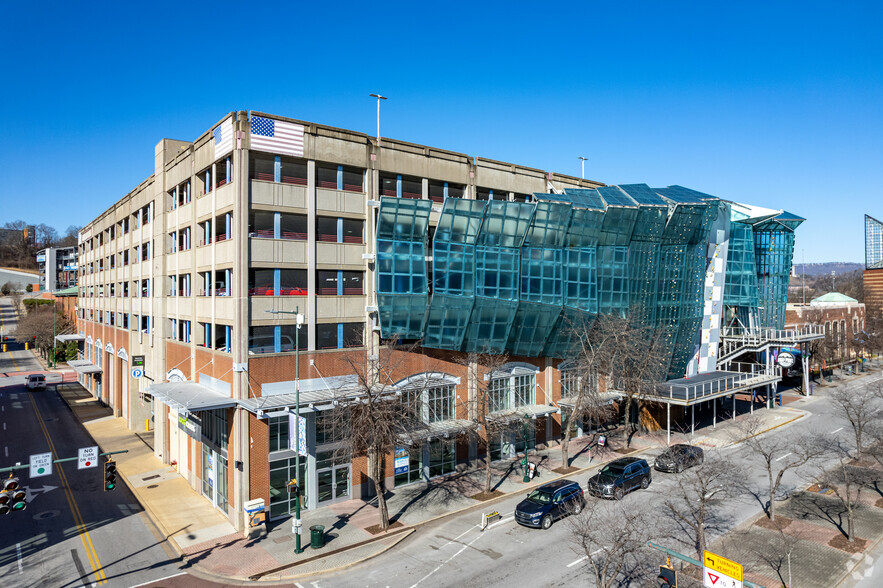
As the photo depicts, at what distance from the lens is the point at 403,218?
108ft

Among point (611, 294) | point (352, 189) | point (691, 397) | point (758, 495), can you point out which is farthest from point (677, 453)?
point (352, 189)

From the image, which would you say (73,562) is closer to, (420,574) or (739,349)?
(420,574)

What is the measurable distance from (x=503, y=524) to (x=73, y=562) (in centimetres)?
1899

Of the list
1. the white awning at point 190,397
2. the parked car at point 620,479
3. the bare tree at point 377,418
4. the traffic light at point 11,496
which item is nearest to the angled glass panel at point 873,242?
the parked car at point 620,479

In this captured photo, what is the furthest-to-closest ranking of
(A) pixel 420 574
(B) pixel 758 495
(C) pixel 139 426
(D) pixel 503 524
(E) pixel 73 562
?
1. (C) pixel 139 426
2. (B) pixel 758 495
3. (D) pixel 503 524
4. (E) pixel 73 562
5. (A) pixel 420 574

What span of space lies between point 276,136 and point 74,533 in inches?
866

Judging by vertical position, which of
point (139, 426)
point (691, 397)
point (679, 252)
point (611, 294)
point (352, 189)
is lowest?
point (139, 426)

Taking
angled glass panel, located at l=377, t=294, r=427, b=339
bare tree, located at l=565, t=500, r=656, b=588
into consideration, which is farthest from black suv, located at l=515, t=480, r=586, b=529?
angled glass panel, located at l=377, t=294, r=427, b=339

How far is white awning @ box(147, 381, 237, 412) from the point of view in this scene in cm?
2720

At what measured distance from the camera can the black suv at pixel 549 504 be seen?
26.4 metres

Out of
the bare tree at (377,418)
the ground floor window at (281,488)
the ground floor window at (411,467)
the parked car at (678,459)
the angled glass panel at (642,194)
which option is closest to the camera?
the bare tree at (377,418)

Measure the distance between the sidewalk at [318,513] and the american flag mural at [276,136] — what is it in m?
19.0

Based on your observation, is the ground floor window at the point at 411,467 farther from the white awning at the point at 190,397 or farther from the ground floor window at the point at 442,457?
the white awning at the point at 190,397

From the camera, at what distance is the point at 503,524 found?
89.8ft
